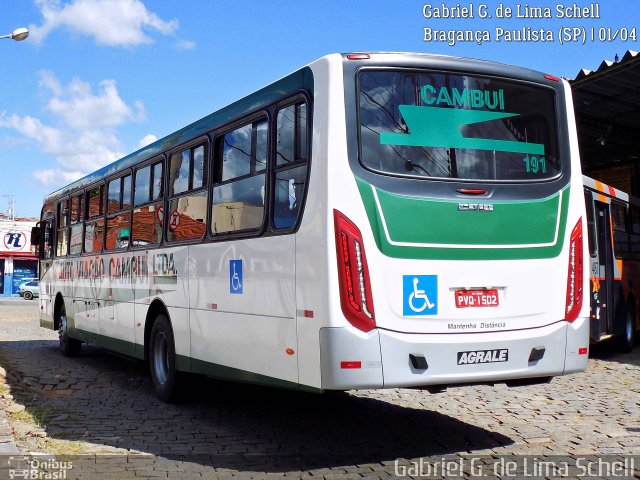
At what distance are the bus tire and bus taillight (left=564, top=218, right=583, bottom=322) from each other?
4.38 m

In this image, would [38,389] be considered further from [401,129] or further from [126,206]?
[401,129]

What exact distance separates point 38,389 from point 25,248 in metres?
48.2

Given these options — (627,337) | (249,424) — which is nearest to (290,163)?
(249,424)

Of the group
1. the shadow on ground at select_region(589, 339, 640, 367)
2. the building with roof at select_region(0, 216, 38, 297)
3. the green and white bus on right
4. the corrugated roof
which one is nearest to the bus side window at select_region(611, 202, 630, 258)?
the green and white bus on right

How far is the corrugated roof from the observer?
47.0ft

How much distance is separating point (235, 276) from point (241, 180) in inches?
36.1

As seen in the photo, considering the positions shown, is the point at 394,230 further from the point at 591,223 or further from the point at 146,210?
the point at 591,223

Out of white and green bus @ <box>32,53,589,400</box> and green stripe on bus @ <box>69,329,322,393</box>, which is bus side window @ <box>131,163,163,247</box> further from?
white and green bus @ <box>32,53,589,400</box>

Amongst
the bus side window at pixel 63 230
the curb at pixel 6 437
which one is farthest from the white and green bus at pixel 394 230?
the bus side window at pixel 63 230

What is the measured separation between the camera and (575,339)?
6.57 m

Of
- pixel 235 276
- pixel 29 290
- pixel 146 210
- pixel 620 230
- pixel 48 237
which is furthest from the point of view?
pixel 29 290

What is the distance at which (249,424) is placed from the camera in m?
7.72

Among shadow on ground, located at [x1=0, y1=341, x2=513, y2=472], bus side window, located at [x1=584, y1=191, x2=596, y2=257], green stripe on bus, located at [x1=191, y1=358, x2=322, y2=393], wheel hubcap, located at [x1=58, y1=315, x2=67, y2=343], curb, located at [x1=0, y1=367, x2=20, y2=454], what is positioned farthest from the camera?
wheel hubcap, located at [x1=58, y1=315, x2=67, y2=343]

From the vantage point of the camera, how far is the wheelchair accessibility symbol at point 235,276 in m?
6.98
